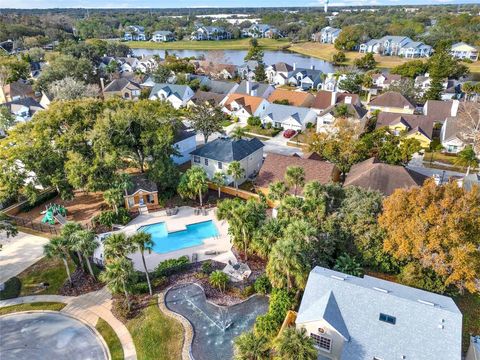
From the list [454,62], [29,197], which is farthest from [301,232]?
[454,62]

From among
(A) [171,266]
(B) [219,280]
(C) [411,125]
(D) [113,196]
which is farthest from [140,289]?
(C) [411,125]

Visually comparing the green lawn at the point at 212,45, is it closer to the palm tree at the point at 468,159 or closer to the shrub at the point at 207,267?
the palm tree at the point at 468,159

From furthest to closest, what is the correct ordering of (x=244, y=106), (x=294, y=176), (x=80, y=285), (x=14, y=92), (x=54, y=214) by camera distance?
(x=14, y=92)
(x=244, y=106)
(x=54, y=214)
(x=294, y=176)
(x=80, y=285)

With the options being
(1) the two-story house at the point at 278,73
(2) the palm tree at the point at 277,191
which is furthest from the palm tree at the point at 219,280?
(1) the two-story house at the point at 278,73

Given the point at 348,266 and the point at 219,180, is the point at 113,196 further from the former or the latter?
the point at 348,266

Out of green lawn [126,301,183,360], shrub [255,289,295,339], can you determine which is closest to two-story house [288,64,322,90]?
shrub [255,289,295,339]

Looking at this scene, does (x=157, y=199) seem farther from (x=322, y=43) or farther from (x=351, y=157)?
(x=322, y=43)
